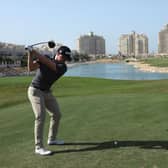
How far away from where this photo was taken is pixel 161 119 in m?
10.6

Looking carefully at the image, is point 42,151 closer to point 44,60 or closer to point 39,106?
point 39,106

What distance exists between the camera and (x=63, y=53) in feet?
24.9

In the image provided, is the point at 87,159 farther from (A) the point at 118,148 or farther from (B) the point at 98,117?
(B) the point at 98,117

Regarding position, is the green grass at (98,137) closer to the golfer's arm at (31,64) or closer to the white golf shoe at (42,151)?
the white golf shoe at (42,151)

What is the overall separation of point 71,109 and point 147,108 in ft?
7.60

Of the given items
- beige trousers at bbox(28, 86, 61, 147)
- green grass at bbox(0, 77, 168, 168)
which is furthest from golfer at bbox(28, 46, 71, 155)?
green grass at bbox(0, 77, 168, 168)

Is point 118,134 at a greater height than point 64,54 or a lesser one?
lesser

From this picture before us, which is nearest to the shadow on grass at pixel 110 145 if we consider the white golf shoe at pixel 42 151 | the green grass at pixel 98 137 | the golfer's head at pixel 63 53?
the green grass at pixel 98 137

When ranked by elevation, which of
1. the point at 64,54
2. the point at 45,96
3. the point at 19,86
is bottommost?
the point at 19,86

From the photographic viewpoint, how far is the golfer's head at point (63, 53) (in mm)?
7586

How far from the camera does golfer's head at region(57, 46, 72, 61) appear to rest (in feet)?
24.9

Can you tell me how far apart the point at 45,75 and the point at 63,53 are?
513 mm

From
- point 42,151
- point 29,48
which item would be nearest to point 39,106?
point 42,151

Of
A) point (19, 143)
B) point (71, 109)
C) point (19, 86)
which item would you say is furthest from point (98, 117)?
point (19, 86)
